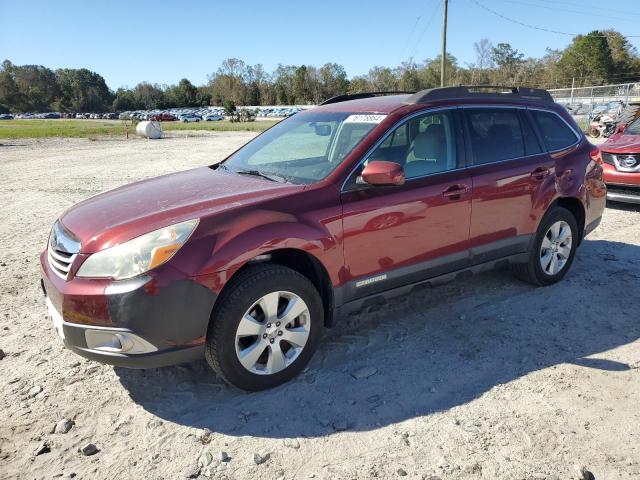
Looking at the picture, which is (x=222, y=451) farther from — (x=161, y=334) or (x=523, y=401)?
(x=523, y=401)

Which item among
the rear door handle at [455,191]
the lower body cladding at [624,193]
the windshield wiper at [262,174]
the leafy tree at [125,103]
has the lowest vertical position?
the lower body cladding at [624,193]

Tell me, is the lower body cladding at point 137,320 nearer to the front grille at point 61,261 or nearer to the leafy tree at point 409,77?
the front grille at point 61,261

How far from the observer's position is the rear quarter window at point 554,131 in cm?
487

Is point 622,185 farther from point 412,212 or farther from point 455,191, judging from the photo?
point 412,212

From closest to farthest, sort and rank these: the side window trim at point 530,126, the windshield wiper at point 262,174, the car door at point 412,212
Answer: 1. the car door at point 412,212
2. the windshield wiper at point 262,174
3. the side window trim at point 530,126

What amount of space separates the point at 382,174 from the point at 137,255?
1.64 metres

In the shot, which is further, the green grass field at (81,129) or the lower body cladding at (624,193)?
the green grass field at (81,129)

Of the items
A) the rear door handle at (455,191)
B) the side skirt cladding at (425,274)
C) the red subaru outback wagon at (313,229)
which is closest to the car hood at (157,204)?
the red subaru outback wagon at (313,229)

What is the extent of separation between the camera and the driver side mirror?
3.39 m

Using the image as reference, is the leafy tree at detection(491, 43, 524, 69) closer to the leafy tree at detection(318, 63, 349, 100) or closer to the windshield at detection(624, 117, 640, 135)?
the leafy tree at detection(318, 63, 349, 100)

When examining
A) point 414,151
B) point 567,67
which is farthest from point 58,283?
point 567,67

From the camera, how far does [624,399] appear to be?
3189 millimetres

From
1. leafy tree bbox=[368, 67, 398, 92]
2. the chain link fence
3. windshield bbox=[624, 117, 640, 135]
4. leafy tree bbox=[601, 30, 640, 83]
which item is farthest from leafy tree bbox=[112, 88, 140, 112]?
windshield bbox=[624, 117, 640, 135]

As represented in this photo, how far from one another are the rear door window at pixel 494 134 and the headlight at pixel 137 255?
2.59m
